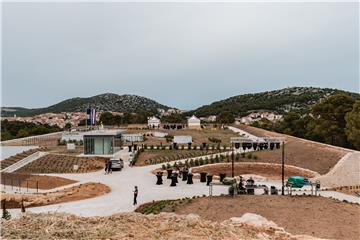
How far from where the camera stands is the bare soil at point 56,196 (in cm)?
1922

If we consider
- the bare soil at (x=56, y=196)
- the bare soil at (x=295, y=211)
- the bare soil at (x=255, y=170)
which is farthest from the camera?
the bare soil at (x=255, y=170)

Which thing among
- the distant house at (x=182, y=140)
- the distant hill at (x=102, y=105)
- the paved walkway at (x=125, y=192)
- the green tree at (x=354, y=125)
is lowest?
the paved walkway at (x=125, y=192)

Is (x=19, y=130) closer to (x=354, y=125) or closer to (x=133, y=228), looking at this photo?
(x=354, y=125)

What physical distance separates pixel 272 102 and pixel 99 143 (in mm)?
110854

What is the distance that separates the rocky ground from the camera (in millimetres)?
9211

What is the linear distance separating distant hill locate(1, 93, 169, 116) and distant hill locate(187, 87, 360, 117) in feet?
93.6

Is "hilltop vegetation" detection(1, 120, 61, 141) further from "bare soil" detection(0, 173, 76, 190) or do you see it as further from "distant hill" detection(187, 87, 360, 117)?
"distant hill" detection(187, 87, 360, 117)

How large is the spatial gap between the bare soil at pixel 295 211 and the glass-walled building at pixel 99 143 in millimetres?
17190

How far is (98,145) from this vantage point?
3325 centimetres

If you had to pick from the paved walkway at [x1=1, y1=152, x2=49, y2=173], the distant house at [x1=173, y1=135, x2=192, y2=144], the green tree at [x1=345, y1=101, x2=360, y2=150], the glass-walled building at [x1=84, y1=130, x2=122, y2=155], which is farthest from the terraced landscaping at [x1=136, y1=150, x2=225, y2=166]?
the green tree at [x1=345, y1=101, x2=360, y2=150]

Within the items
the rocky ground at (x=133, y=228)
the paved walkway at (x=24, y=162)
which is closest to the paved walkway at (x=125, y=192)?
the paved walkway at (x=24, y=162)

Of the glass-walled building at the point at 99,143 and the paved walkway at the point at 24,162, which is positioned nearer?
→ the paved walkway at the point at 24,162

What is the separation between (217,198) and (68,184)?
401 inches

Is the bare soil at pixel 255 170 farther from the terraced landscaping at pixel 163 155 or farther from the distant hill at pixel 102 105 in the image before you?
the distant hill at pixel 102 105
